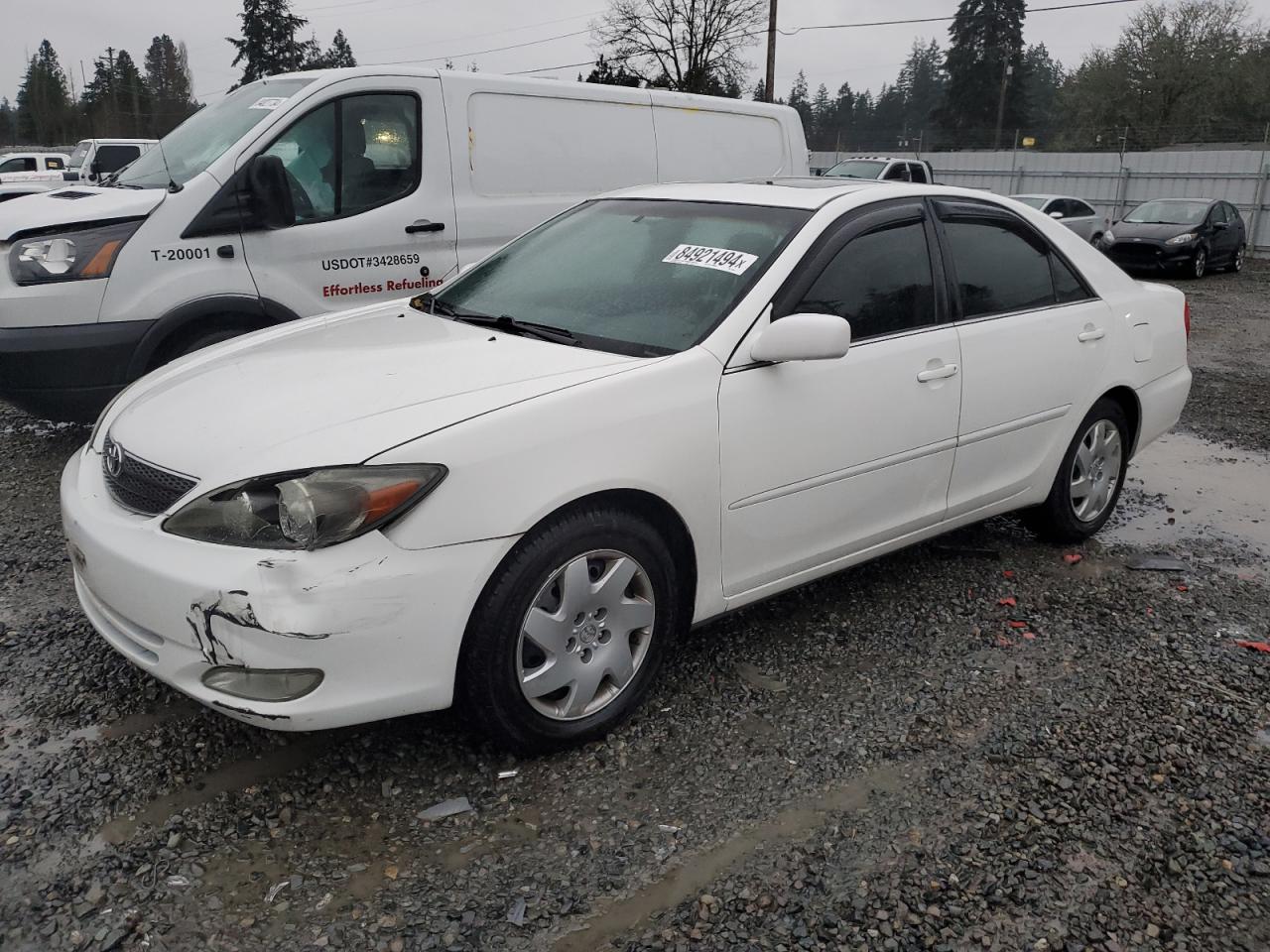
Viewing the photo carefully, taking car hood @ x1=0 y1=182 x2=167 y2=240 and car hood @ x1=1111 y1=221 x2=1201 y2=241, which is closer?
car hood @ x1=0 y1=182 x2=167 y2=240

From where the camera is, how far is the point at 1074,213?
19.8 m

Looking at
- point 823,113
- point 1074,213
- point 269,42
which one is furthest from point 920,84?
point 1074,213

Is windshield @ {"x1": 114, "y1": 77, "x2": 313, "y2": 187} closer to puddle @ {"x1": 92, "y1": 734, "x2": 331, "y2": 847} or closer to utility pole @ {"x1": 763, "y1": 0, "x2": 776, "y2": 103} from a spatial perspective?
puddle @ {"x1": 92, "y1": 734, "x2": 331, "y2": 847}

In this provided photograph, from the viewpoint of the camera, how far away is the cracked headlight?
8.09 ft

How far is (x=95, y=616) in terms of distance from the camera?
2918 mm

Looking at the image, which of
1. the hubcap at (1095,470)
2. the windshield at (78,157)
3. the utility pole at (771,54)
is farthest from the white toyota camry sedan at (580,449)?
the utility pole at (771,54)

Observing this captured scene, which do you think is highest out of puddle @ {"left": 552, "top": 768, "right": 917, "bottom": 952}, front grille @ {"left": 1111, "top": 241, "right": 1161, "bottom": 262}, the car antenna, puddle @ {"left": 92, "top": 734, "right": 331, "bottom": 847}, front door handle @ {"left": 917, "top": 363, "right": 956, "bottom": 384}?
the car antenna

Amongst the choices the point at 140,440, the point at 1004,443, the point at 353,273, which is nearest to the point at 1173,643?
the point at 1004,443

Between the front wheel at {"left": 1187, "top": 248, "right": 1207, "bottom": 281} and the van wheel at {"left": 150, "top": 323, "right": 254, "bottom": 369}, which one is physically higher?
the van wheel at {"left": 150, "top": 323, "right": 254, "bottom": 369}

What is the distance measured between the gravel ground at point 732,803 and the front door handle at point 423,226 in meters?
2.80

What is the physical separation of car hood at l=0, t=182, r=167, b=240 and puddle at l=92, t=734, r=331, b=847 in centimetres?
338

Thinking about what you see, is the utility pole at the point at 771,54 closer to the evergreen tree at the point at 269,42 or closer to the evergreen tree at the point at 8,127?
the evergreen tree at the point at 269,42

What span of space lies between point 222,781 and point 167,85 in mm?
92931

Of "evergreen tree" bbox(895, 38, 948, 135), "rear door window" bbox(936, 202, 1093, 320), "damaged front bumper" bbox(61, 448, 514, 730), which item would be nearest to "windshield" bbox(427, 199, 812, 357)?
"rear door window" bbox(936, 202, 1093, 320)
